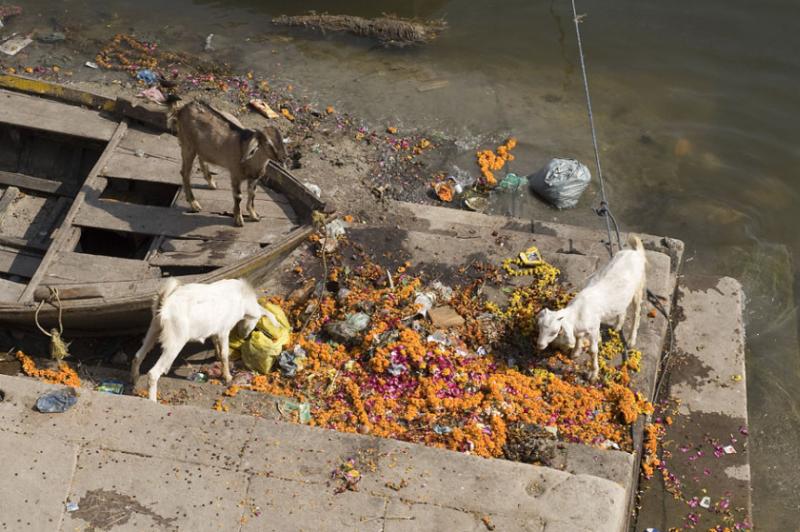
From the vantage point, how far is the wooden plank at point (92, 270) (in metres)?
8.30

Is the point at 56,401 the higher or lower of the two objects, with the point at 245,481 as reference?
higher

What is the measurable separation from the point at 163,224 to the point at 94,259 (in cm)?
92

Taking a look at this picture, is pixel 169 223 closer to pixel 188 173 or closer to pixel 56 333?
pixel 188 173

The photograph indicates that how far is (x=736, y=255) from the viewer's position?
12.0 meters

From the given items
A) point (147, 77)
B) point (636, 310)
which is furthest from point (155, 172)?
point (636, 310)

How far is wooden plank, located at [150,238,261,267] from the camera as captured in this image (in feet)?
28.2

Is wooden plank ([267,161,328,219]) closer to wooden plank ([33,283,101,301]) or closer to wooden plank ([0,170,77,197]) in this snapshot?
wooden plank ([33,283,101,301])

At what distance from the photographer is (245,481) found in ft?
21.8

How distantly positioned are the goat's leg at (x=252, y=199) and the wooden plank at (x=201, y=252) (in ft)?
1.44

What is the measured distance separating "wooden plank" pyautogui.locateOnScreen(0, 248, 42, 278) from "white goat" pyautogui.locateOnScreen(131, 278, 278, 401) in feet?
7.30

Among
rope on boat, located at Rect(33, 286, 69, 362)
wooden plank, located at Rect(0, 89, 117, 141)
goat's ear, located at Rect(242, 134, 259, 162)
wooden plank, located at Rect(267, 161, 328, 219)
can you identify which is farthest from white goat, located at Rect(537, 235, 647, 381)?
wooden plank, located at Rect(0, 89, 117, 141)

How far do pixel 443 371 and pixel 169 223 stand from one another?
383 centimetres

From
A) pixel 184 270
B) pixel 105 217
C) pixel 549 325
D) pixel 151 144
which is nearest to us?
pixel 549 325

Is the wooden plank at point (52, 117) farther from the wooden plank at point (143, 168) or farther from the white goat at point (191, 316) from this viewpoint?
the white goat at point (191, 316)
